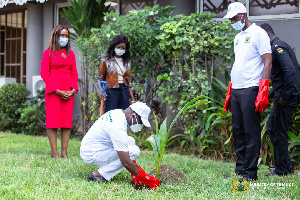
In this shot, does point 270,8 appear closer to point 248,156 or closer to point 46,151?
point 248,156

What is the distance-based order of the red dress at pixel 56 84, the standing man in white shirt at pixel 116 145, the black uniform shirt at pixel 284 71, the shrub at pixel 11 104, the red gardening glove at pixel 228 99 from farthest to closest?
the shrub at pixel 11 104 < the red dress at pixel 56 84 < the red gardening glove at pixel 228 99 < the black uniform shirt at pixel 284 71 < the standing man in white shirt at pixel 116 145

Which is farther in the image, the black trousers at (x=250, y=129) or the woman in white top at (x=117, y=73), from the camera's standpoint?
the woman in white top at (x=117, y=73)

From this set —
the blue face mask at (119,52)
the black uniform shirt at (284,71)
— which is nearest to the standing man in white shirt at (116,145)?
the black uniform shirt at (284,71)

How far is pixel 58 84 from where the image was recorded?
5941 mm

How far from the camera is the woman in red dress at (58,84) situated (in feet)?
19.3

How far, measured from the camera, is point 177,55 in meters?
6.89

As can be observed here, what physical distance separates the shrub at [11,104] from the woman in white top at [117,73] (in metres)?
4.16

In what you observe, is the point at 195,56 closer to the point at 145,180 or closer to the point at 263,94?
the point at 263,94

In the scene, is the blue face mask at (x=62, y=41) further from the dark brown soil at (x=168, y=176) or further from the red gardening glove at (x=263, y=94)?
the red gardening glove at (x=263, y=94)

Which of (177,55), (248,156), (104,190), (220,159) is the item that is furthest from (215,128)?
(104,190)

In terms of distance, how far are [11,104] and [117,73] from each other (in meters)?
4.60

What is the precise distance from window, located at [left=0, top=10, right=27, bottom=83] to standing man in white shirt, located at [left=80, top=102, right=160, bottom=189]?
7602 mm

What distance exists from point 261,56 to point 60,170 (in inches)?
108

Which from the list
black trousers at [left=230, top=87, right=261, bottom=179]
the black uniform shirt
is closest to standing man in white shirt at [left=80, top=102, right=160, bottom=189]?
black trousers at [left=230, top=87, right=261, bottom=179]
